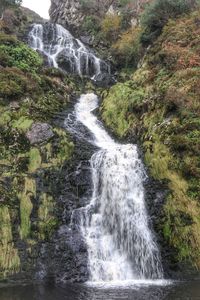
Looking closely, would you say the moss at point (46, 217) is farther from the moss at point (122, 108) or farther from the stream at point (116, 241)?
the moss at point (122, 108)

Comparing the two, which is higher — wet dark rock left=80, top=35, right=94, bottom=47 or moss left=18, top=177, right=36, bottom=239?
wet dark rock left=80, top=35, right=94, bottom=47

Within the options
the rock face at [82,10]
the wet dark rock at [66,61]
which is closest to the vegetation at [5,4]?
the rock face at [82,10]

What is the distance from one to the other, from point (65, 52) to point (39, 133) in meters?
19.0

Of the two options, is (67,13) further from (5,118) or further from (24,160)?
(24,160)

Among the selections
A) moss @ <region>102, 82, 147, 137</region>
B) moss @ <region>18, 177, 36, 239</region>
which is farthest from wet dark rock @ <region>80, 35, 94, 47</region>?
moss @ <region>18, 177, 36, 239</region>

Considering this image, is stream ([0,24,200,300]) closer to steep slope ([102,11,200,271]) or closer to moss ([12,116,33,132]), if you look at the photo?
steep slope ([102,11,200,271])

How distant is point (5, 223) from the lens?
15.0 metres

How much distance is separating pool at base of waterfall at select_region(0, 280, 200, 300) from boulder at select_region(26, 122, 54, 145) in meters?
7.61

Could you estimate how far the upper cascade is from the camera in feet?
113

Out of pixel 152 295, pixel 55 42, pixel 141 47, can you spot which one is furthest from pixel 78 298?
pixel 55 42

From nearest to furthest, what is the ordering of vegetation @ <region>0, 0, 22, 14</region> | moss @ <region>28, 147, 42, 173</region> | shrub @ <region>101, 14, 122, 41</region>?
moss @ <region>28, 147, 42, 173</region> < shrub @ <region>101, 14, 122, 41</region> < vegetation @ <region>0, 0, 22, 14</region>

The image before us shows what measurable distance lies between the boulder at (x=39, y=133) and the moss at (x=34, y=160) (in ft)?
1.85

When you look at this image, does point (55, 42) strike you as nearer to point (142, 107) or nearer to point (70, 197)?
point (142, 107)

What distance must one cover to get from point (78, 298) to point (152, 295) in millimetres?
2162
